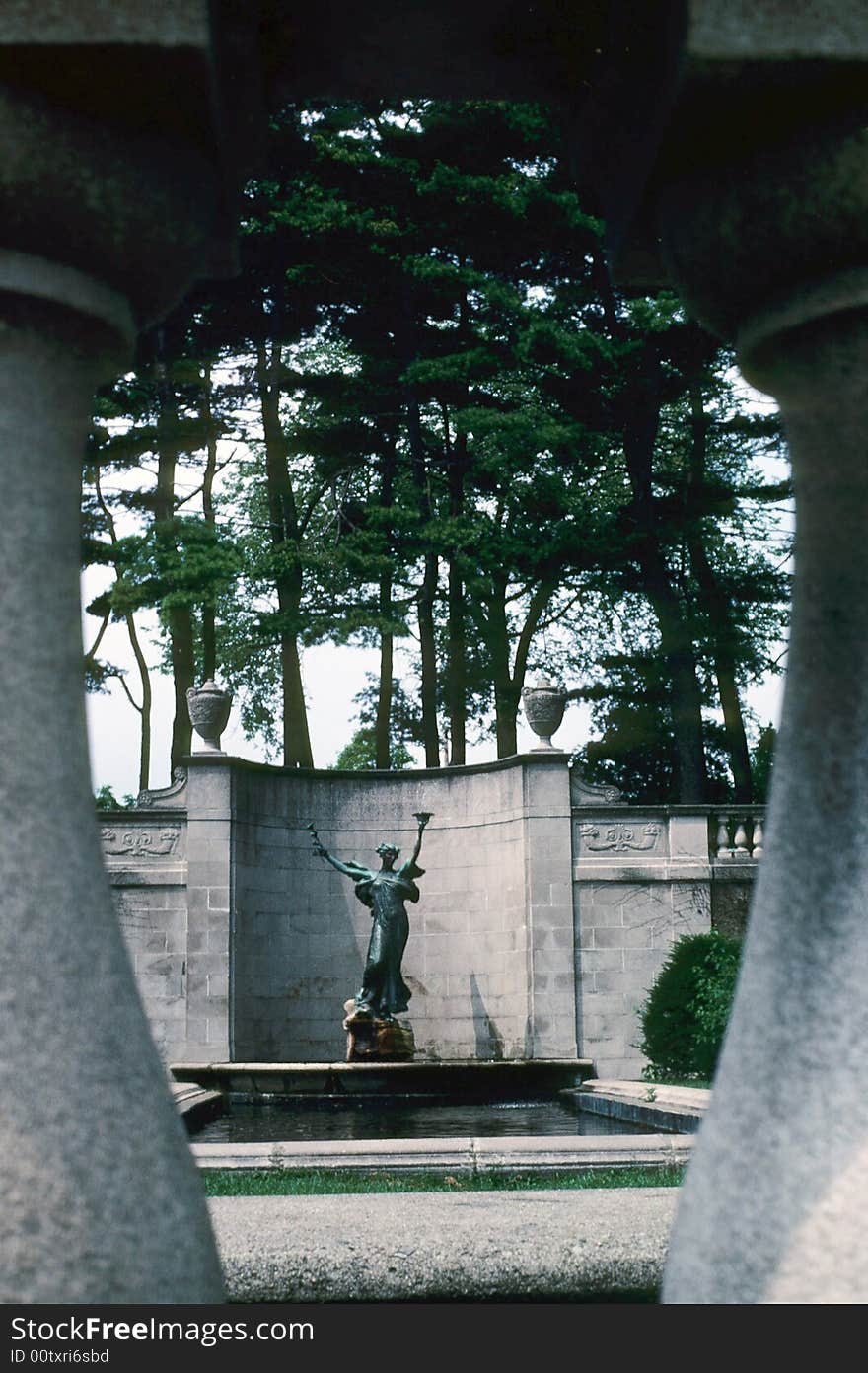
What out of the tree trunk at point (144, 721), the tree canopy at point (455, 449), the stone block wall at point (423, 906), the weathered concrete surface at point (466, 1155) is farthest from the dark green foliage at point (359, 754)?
the weathered concrete surface at point (466, 1155)

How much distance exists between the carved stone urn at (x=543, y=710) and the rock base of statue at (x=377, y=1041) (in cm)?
435

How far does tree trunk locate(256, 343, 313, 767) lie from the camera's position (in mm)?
25484

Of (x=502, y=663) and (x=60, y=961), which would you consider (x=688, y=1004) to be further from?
(x=60, y=961)

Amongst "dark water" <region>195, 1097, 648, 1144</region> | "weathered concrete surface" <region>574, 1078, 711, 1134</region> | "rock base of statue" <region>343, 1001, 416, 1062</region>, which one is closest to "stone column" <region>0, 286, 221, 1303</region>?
"dark water" <region>195, 1097, 648, 1144</region>

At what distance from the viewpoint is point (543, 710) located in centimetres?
1889

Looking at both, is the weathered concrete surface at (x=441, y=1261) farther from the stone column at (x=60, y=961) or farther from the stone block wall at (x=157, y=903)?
the stone block wall at (x=157, y=903)

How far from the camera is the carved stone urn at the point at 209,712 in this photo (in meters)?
19.2

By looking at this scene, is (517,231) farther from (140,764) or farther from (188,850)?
(140,764)

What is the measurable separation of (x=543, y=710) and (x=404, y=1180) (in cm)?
1286

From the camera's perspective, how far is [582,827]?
18.8 metres

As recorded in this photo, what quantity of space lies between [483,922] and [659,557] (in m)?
8.92

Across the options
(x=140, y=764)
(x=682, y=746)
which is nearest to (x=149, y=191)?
(x=682, y=746)

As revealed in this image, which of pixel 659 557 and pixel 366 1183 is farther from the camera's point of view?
pixel 659 557

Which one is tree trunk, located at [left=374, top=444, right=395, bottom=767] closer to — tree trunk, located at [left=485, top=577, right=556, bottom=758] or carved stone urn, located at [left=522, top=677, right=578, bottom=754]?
tree trunk, located at [left=485, top=577, right=556, bottom=758]
